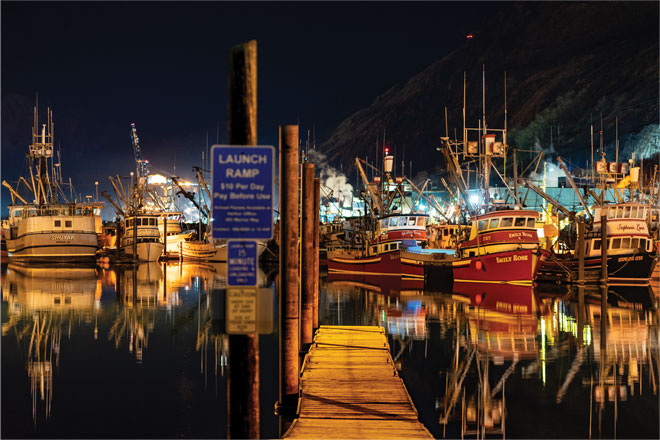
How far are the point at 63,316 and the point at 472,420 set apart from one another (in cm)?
2001

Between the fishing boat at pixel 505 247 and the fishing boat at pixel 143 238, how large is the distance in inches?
1491

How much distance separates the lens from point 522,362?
19.4m

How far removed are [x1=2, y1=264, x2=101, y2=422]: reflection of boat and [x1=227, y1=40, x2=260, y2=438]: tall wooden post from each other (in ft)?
27.2

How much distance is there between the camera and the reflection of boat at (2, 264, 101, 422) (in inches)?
712

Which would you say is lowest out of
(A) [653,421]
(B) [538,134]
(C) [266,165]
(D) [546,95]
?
(A) [653,421]

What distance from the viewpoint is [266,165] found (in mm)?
7289

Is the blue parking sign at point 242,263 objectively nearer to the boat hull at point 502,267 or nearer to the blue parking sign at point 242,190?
the blue parking sign at point 242,190

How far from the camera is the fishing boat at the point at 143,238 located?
70.4 metres

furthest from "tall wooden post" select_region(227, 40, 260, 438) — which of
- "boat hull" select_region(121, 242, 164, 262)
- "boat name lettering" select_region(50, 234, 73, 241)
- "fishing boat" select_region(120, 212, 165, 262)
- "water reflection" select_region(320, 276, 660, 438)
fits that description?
"boat hull" select_region(121, 242, 164, 262)

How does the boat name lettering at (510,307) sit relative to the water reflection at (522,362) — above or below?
above

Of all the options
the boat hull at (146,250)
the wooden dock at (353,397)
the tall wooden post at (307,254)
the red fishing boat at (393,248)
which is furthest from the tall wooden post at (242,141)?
the boat hull at (146,250)

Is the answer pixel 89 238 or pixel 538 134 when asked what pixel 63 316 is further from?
pixel 538 134

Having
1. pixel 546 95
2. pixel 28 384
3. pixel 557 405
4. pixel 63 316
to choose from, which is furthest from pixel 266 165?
pixel 546 95

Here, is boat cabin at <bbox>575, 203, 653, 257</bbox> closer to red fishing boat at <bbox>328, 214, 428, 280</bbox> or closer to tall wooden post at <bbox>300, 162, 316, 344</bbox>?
red fishing boat at <bbox>328, 214, 428, 280</bbox>
